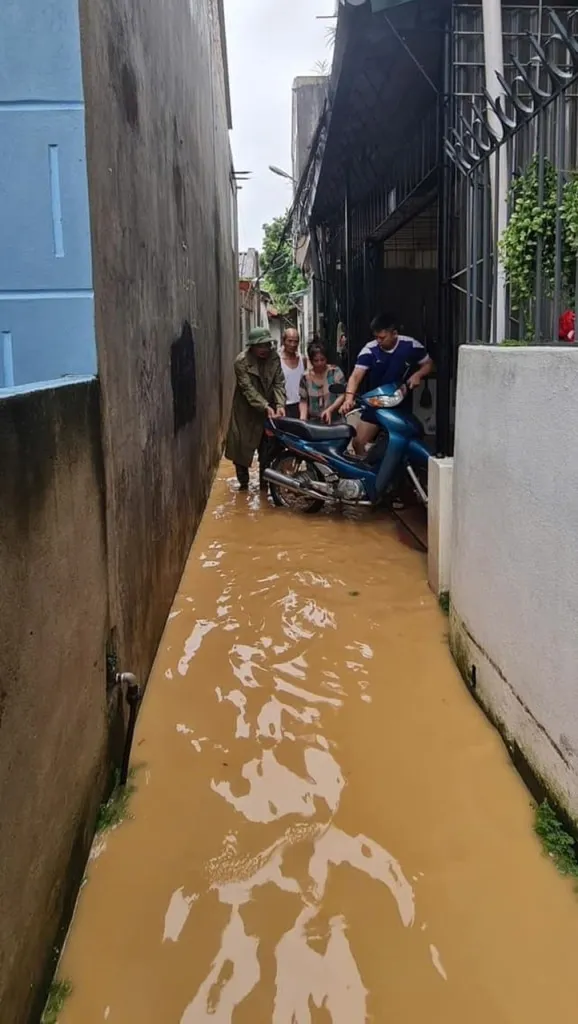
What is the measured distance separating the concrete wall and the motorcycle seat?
2.89 meters

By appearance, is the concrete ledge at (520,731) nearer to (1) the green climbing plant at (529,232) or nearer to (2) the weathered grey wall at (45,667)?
(2) the weathered grey wall at (45,667)

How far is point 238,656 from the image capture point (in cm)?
393

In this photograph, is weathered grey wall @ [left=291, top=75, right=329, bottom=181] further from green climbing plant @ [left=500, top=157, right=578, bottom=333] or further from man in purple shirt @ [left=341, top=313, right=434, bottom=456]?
green climbing plant @ [left=500, top=157, right=578, bottom=333]

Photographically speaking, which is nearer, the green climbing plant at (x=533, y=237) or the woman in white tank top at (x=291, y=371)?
the green climbing plant at (x=533, y=237)

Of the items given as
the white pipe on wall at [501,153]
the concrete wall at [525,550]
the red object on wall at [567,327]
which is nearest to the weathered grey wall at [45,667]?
the concrete wall at [525,550]

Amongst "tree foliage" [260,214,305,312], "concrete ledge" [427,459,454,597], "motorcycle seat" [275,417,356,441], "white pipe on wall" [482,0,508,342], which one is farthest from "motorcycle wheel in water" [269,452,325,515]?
"tree foliage" [260,214,305,312]

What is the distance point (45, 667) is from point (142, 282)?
2.03 metres

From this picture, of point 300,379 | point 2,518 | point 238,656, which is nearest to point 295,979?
point 2,518

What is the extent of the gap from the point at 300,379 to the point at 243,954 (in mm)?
6492

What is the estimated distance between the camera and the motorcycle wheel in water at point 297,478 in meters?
6.82

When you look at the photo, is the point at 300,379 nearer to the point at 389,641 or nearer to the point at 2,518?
the point at 389,641

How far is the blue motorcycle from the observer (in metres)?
5.97

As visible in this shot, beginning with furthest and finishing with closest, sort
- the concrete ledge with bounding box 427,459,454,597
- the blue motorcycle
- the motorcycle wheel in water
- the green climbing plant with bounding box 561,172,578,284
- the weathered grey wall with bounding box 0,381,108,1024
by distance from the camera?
the motorcycle wheel in water → the blue motorcycle → the concrete ledge with bounding box 427,459,454,597 → the green climbing plant with bounding box 561,172,578,284 → the weathered grey wall with bounding box 0,381,108,1024

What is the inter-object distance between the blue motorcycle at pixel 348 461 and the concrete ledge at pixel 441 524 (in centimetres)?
117
